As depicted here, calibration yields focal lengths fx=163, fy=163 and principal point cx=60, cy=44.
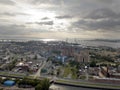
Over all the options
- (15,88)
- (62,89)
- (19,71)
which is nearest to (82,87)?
(62,89)

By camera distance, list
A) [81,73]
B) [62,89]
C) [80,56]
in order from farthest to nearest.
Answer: [80,56] → [81,73] → [62,89]

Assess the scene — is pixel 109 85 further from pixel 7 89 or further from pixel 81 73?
pixel 7 89

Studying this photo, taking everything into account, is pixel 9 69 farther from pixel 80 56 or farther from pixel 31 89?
pixel 80 56

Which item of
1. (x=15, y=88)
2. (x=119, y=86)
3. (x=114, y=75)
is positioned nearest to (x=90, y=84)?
(x=119, y=86)

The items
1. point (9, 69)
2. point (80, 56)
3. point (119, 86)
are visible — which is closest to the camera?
point (119, 86)

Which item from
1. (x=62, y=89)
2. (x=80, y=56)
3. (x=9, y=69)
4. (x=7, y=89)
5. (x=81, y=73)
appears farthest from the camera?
(x=80, y=56)

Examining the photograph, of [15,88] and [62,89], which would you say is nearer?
[15,88]

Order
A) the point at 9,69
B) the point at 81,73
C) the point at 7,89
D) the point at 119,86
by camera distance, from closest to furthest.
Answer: the point at 7,89, the point at 119,86, the point at 81,73, the point at 9,69

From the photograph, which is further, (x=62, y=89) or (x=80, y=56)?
(x=80, y=56)

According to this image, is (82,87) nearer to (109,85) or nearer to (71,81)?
(71,81)
